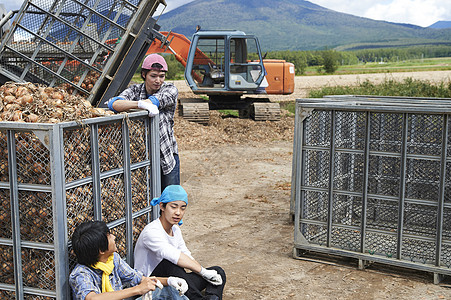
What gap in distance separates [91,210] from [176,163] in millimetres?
1731

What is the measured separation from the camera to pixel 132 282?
13.1ft

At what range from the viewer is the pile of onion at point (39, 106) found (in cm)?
375

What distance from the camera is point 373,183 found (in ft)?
21.2

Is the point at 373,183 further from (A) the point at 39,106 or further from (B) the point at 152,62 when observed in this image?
(A) the point at 39,106

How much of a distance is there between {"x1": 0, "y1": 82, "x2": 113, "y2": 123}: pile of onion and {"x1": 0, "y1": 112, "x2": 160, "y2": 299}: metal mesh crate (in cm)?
18

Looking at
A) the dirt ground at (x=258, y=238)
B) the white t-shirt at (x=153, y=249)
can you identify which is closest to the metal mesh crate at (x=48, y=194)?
the white t-shirt at (x=153, y=249)

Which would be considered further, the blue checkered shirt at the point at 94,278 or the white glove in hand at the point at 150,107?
the white glove in hand at the point at 150,107

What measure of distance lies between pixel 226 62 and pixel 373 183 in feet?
36.3

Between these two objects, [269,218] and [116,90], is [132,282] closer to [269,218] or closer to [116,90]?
[269,218]

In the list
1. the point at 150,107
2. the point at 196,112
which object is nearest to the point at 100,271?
the point at 150,107

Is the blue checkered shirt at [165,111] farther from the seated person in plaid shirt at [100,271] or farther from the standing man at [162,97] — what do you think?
the seated person in plaid shirt at [100,271]

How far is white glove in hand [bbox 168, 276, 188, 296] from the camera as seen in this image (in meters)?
4.03

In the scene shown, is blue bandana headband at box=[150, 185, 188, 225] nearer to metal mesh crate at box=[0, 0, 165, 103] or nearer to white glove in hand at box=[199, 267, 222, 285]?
white glove in hand at box=[199, 267, 222, 285]

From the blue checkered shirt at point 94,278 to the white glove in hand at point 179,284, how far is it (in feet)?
0.87
